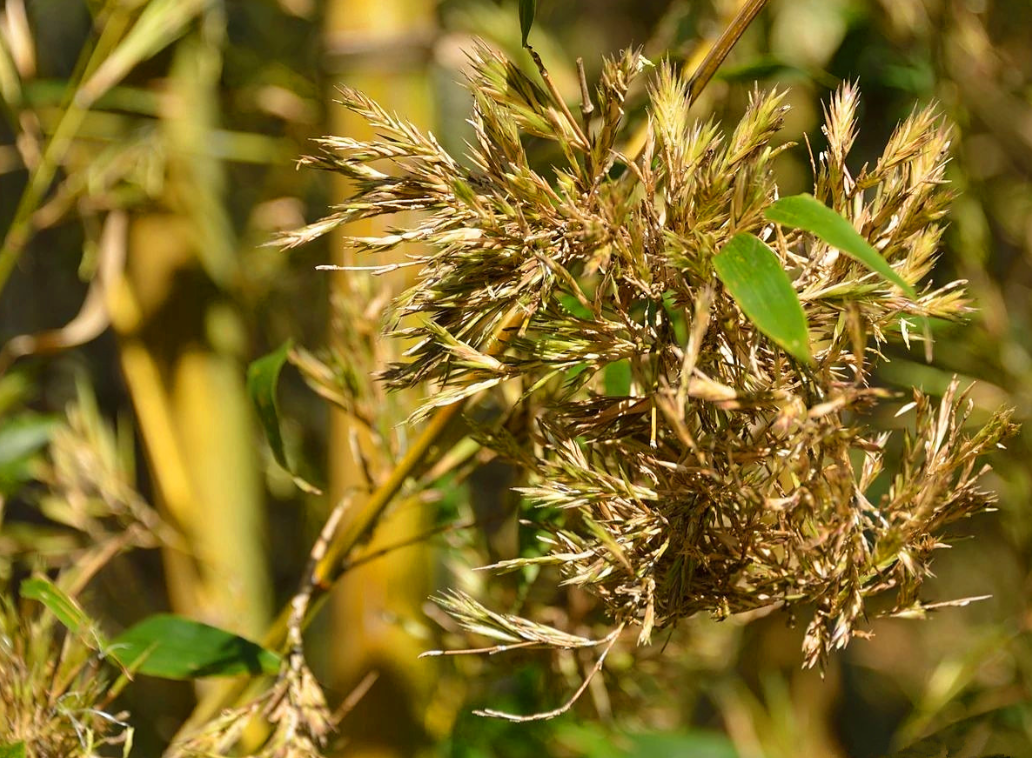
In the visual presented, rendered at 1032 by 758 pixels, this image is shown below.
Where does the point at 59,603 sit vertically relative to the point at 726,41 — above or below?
below

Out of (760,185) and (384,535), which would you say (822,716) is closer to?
(384,535)

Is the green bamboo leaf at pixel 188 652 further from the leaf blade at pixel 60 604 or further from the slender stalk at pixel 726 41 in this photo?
the slender stalk at pixel 726 41

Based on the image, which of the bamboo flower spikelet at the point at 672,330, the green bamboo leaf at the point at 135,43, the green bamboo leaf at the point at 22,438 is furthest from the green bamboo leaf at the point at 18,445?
the bamboo flower spikelet at the point at 672,330

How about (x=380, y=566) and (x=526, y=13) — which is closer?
(x=526, y=13)

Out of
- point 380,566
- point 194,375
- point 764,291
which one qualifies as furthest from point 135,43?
point 764,291

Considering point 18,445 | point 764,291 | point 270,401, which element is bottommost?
point 18,445

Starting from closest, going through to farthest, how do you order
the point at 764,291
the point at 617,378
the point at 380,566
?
the point at 764,291
the point at 617,378
the point at 380,566

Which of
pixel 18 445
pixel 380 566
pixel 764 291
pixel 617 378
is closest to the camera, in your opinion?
pixel 764 291

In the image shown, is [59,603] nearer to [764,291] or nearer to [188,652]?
[188,652]
